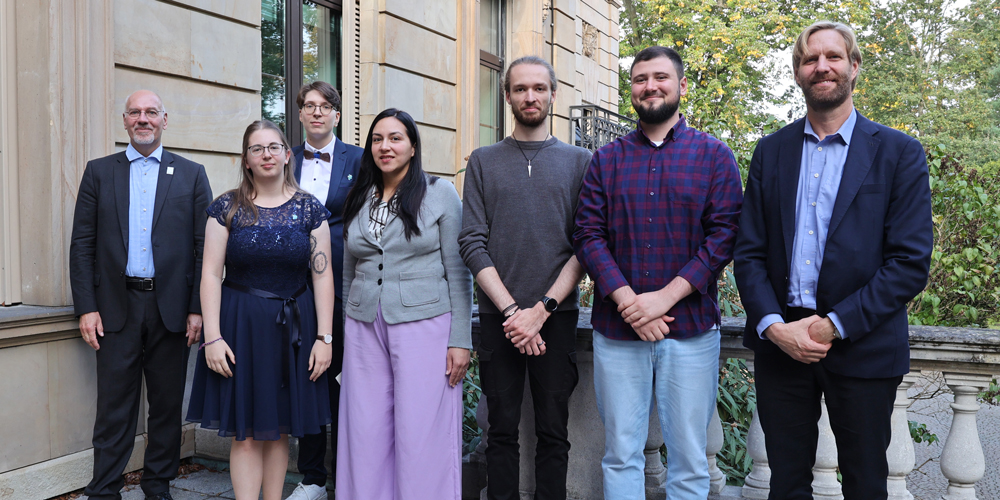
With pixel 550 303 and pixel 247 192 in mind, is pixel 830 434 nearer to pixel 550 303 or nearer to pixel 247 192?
pixel 550 303

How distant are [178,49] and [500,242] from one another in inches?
126

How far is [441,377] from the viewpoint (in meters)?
3.28

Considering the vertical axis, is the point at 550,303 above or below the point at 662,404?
above

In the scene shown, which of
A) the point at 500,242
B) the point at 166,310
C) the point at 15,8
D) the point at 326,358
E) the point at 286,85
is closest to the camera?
the point at 500,242

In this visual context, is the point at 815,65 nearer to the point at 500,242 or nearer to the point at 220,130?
→ the point at 500,242

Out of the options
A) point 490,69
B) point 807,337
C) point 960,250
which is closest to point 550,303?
point 807,337

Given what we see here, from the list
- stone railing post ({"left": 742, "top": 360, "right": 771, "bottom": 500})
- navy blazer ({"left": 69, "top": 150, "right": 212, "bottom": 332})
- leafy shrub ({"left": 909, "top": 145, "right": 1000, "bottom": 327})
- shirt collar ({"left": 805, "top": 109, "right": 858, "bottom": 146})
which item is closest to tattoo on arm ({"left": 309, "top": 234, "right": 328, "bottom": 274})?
navy blazer ({"left": 69, "top": 150, "right": 212, "bottom": 332})

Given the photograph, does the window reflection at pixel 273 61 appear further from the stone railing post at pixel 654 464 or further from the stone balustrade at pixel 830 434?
the stone railing post at pixel 654 464

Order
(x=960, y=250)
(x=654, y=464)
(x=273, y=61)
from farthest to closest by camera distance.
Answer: (x=273, y=61)
(x=960, y=250)
(x=654, y=464)

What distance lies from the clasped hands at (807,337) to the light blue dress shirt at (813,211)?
65 mm

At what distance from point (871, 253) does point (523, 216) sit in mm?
1371

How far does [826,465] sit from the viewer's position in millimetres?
3299

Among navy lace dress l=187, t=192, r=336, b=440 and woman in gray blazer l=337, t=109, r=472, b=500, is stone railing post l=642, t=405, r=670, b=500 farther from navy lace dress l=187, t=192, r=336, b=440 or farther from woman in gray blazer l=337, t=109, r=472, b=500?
navy lace dress l=187, t=192, r=336, b=440

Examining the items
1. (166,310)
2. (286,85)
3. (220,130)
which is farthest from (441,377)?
(286,85)
